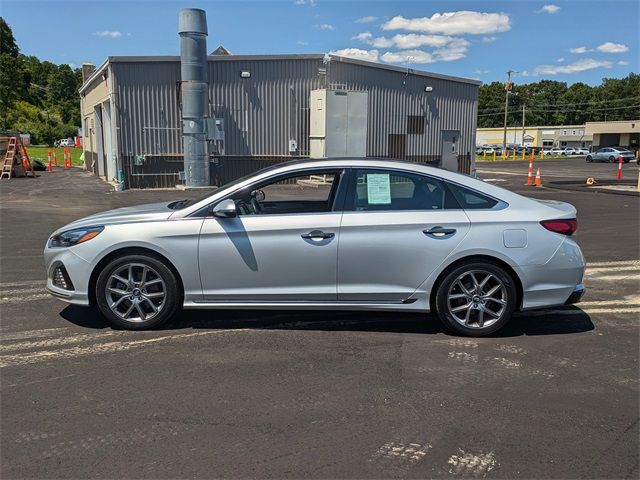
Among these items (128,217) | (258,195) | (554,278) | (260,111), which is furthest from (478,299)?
(260,111)

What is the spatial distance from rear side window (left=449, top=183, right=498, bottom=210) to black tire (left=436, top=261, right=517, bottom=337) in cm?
53

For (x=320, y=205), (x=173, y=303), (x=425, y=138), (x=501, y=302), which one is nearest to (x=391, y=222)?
(x=320, y=205)

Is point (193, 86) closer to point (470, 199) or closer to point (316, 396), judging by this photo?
point (470, 199)

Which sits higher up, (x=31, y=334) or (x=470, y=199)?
(x=470, y=199)

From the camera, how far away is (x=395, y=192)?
5.11 m

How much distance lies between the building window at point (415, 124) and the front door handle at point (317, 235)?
20893mm

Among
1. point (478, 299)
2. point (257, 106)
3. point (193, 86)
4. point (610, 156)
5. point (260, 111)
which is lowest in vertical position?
point (478, 299)

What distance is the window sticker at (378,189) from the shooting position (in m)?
5.09

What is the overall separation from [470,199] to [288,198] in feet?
6.10

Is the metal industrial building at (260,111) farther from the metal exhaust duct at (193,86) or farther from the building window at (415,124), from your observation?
the metal exhaust duct at (193,86)

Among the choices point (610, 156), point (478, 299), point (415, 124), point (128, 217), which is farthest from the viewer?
point (610, 156)

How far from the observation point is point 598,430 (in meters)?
3.46

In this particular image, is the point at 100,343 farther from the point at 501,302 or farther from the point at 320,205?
the point at 501,302

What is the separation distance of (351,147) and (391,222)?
17.0 m
